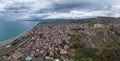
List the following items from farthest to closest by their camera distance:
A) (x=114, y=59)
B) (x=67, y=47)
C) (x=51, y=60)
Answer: (x=67, y=47) < (x=51, y=60) < (x=114, y=59)

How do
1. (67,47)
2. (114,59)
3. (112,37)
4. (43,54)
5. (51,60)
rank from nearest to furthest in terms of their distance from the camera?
(114,59) → (51,60) → (43,54) → (67,47) → (112,37)

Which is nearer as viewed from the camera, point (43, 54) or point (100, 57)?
point (100, 57)

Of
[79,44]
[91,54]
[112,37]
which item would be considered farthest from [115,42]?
[91,54]

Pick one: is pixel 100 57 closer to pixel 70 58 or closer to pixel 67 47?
pixel 70 58

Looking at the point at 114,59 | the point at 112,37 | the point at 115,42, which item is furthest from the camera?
the point at 112,37

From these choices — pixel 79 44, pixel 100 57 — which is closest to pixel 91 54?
pixel 100 57

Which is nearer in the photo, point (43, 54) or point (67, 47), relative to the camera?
point (43, 54)

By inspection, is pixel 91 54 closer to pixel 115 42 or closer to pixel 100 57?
pixel 100 57

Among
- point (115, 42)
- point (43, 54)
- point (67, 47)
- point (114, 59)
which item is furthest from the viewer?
point (115, 42)
